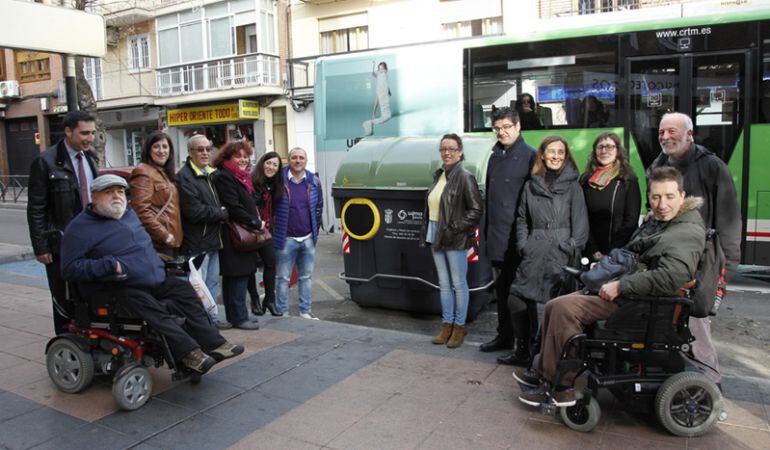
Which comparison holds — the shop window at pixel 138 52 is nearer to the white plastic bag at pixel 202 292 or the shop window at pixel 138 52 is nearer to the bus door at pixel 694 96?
the bus door at pixel 694 96

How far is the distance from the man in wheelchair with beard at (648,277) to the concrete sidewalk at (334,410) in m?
0.31

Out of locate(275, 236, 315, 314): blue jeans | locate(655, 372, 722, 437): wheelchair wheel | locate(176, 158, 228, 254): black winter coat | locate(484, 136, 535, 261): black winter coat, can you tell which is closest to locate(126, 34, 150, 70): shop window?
locate(275, 236, 315, 314): blue jeans

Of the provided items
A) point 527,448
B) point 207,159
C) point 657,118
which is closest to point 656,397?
point 527,448

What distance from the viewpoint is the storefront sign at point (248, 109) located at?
24.0 m

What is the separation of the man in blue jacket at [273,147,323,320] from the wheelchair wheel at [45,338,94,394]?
2365 millimetres

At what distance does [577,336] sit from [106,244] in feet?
9.38

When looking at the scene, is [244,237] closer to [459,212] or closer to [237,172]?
[237,172]

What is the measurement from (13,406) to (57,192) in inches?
56.5

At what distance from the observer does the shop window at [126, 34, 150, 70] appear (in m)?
27.9

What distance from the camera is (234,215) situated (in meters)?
5.55

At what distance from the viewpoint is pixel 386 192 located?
6.49m

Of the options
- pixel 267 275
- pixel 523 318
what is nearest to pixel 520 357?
pixel 523 318

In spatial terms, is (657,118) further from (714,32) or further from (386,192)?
(386,192)

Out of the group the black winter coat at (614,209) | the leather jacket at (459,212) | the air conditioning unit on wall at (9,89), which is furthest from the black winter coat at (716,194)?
the air conditioning unit on wall at (9,89)
